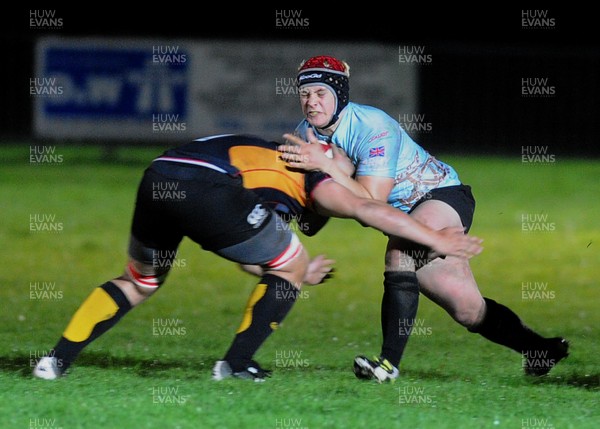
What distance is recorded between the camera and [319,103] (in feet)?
21.8

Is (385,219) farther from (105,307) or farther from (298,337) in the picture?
(298,337)

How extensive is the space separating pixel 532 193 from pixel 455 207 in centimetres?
1276

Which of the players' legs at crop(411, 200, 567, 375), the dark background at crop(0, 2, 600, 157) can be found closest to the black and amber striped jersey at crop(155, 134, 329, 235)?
the players' legs at crop(411, 200, 567, 375)

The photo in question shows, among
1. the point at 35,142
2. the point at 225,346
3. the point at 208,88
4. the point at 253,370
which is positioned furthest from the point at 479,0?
the point at 253,370

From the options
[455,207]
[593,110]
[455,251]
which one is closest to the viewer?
[455,251]

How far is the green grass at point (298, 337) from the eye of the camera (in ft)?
18.6

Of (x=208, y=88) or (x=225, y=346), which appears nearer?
(x=225, y=346)

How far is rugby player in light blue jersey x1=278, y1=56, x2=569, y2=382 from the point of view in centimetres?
652

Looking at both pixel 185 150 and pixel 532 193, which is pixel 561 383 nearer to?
pixel 185 150

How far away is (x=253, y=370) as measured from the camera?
6.35 metres

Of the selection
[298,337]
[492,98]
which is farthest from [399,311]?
[492,98]

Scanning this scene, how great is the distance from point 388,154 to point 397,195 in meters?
0.44

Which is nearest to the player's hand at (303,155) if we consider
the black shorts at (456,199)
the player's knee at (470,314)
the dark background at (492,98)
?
the black shorts at (456,199)

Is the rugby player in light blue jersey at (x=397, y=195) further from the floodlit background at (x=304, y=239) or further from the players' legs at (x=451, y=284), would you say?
the floodlit background at (x=304, y=239)
